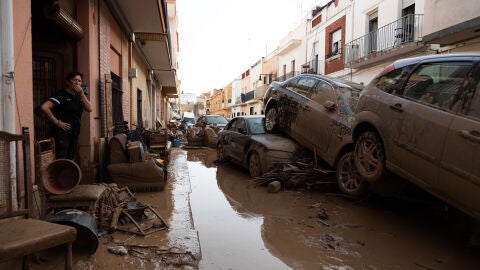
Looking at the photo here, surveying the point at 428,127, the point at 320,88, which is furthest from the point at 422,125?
the point at 320,88

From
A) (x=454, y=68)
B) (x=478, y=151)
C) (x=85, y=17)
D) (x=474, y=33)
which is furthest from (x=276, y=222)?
(x=474, y=33)

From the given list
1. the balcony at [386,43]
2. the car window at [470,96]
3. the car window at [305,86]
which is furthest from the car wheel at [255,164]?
the balcony at [386,43]

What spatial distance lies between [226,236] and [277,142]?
11.1 ft

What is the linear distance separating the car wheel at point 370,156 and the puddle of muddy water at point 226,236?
160cm

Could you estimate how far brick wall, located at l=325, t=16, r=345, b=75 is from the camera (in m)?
18.9

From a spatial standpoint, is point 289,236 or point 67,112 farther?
point 67,112

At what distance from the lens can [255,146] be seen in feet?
24.2

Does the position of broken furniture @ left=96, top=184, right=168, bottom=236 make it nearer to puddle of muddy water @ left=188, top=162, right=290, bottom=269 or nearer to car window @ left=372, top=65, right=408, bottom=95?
puddle of muddy water @ left=188, top=162, right=290, bottom=269

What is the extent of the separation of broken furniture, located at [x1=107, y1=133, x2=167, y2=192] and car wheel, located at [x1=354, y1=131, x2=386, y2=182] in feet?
10.9

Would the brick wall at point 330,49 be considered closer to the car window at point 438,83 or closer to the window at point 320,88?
the window at point 320,88

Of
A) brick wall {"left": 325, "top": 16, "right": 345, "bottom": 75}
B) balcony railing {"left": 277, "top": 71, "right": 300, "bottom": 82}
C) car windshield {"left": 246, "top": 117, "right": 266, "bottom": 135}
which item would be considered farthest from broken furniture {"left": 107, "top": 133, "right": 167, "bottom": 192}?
balcony railing {"left": 277, "top": 71, "right": 300, "bottom": 82}

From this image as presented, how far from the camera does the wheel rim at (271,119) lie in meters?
8.21

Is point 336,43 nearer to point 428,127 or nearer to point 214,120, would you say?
point 214,120

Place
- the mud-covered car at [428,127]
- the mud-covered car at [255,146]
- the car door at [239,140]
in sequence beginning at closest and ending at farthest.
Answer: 1. the mud-covered car at [428,127]
2. the mud-covered car at [255,146]
3. the car door at [239,140]
